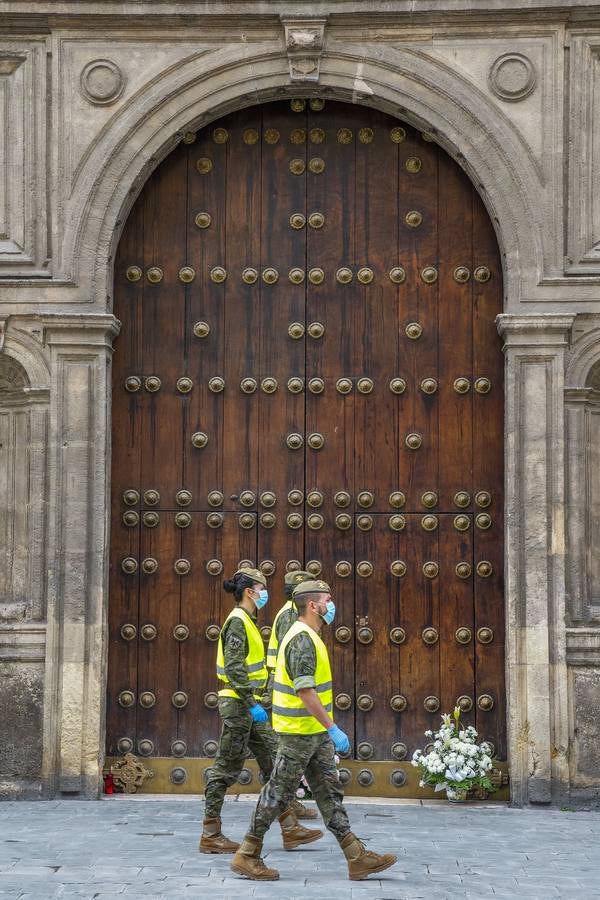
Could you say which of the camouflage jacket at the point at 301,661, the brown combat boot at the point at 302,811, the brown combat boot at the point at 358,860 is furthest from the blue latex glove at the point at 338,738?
the brown combat boot at the point at 302,811

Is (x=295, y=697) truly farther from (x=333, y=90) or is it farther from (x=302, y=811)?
(x=333, y=90)

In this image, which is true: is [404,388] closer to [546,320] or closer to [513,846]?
[546,320]

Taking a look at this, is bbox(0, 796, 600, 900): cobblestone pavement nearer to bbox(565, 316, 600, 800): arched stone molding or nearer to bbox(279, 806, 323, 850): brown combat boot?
bbox(279, 806, 323, 850): brown combat boot

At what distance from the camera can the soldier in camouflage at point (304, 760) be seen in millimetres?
6758

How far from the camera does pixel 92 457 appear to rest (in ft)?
30.3

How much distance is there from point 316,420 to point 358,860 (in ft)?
11.6

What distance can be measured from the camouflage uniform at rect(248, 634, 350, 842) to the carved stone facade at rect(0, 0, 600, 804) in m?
2.47

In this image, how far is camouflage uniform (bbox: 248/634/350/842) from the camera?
6793mm

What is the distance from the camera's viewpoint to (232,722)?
7504 millimetres

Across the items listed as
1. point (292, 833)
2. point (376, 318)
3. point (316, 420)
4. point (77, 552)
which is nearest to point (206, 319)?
point (316, 420)

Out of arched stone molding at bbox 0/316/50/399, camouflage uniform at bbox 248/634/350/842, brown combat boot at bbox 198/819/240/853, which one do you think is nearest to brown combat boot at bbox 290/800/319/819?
brown combat boot at bbox 198/819/240/853

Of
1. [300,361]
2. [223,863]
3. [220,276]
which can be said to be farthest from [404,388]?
[223,863]

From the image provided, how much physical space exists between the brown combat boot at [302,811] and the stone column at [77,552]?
1471 millimetres

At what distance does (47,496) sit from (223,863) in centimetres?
302
